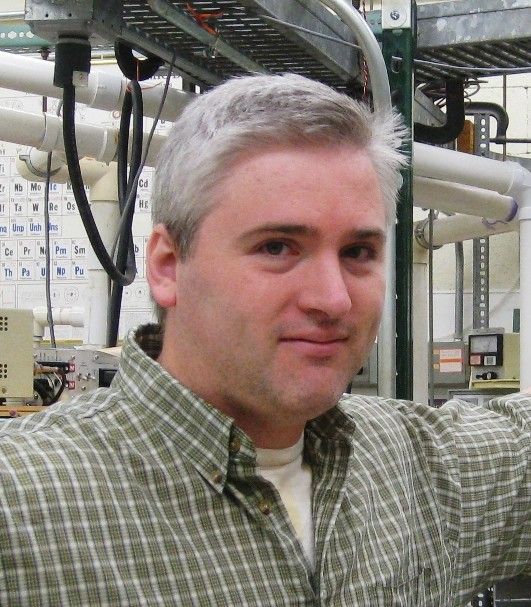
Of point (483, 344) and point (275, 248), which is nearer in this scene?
point (275, 248)

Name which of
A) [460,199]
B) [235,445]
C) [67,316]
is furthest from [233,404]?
[67,316]

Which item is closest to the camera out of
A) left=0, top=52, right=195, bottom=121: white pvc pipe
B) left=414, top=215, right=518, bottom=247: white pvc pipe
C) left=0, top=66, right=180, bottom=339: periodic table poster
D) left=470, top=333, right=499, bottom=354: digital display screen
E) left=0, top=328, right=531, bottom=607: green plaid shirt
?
left=0, top=328, right=531, bottom=607: green plaid shirt

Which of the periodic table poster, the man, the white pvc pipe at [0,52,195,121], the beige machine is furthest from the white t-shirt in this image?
the periodic table poster

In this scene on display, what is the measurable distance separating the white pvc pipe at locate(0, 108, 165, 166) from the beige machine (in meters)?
0.41

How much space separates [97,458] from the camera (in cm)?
94

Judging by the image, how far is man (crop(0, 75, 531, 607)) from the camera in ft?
2.96

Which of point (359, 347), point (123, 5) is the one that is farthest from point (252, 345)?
point (123, 5)

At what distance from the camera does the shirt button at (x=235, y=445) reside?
3.26ft

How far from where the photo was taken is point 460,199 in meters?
2.37

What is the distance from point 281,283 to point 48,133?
1.45m

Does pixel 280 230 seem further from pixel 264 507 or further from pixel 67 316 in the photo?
pixel 67 316

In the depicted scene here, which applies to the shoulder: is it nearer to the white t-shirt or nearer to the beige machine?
the white t-shirt

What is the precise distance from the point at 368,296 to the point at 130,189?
82 cm

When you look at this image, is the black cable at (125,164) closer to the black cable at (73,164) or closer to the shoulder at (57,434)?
the black cable at (73,164)
